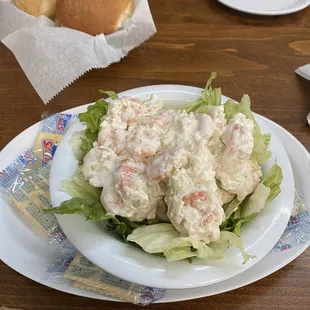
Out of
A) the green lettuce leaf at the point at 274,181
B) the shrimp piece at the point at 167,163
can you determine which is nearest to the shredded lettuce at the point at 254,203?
the green lettuce leaf at the point at 274,181

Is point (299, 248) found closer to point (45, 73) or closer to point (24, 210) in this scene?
point (24, 210)

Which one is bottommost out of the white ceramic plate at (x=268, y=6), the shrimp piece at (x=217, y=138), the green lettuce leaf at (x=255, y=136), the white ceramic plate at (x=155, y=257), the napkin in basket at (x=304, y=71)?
the napkin in basket at (x=304, y=71)

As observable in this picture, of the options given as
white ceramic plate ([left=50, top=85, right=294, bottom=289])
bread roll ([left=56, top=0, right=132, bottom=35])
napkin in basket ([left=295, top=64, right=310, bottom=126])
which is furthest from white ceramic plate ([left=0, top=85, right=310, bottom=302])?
bread roll ([left=56, top=0, right=132, bottom=35])

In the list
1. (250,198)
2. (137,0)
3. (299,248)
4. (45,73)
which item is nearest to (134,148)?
(250,198)

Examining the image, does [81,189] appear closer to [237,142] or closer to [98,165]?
[98,165]

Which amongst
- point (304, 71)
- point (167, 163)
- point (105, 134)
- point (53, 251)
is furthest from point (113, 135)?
point (304, 71)

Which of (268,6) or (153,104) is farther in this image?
(268,6)

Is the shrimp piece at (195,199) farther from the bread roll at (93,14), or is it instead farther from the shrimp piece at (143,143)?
the bread roll at (93,14)
